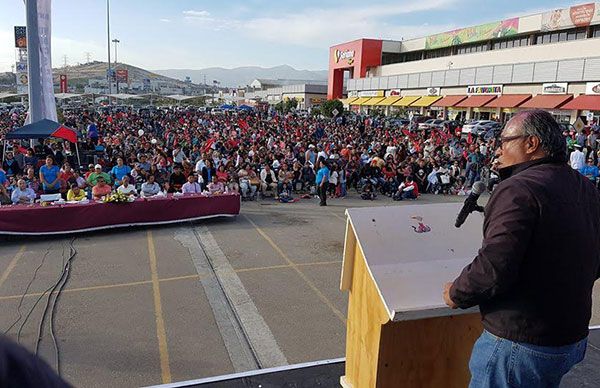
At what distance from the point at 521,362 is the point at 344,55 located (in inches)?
2749

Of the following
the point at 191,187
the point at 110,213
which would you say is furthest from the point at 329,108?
the point at 110,213

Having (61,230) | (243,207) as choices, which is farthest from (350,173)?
(61,230)

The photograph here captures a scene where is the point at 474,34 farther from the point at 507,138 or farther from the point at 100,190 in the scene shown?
the point at 507,138

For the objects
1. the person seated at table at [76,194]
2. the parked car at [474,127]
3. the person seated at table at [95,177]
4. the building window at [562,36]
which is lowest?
the person seated at table at [76,194]

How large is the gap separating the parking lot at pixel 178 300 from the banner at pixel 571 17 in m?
37.5

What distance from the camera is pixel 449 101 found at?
46.8m

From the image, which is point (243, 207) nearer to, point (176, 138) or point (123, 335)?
point (123, 335)

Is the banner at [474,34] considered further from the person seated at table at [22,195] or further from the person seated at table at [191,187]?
the person seated at table at [22,195]

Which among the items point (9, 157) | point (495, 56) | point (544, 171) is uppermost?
point (495, 56)

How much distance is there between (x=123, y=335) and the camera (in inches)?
219

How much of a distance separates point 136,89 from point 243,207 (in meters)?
167

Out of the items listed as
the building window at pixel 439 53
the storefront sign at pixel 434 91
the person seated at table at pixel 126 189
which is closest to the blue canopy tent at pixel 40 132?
the person seated at table at pixel 126 189

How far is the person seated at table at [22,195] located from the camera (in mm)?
10617

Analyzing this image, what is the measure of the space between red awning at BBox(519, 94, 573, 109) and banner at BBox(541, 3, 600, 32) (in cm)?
705
